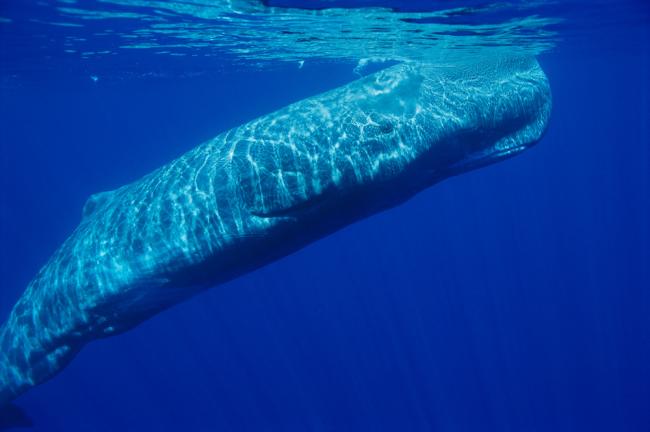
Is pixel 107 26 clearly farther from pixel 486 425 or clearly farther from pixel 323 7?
pixel 486 425

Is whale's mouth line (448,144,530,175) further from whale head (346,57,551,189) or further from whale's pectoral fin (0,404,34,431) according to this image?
whale's pectoral fin (0,404,34,431)

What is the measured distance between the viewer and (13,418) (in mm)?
8453

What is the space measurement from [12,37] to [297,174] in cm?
1738

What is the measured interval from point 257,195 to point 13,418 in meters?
7.01

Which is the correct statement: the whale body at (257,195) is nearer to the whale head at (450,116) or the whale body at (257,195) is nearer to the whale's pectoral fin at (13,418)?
the whale head at (450,116)

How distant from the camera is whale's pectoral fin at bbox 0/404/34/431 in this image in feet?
26.8

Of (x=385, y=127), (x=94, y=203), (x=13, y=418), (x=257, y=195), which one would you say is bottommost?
(x=13, y=418)

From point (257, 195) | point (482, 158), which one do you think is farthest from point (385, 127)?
point (257, 195)

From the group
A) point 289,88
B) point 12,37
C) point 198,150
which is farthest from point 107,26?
point 289,88

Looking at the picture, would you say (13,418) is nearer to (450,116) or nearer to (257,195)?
(257,195)

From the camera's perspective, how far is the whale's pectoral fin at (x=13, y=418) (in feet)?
26.8

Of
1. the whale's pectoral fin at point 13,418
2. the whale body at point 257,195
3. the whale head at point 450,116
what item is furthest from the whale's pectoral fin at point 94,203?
the whale head at point 450,116

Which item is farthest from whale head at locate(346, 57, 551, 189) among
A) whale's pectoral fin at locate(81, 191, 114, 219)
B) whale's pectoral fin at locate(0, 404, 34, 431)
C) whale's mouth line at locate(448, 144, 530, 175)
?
whale's pectoral fin at locate(0, 404, 34, 431)

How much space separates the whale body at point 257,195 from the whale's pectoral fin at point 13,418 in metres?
1.25
